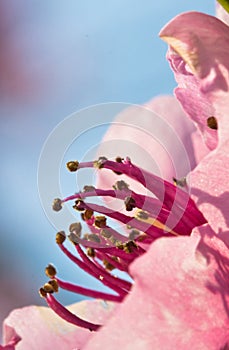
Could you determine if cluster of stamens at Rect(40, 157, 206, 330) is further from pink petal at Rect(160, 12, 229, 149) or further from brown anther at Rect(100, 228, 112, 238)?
pink petal at Rect(160, 12, 229, 149)

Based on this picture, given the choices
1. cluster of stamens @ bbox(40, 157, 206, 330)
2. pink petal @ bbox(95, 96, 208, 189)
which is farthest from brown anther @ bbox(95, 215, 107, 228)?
pink petal @ bbox(95, 96, 208, 189)

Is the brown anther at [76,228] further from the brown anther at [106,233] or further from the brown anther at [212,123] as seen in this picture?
the brown anther at [212,123]

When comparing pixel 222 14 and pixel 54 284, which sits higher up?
pixel 222 14

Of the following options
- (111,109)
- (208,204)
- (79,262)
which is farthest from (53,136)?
(208,204)

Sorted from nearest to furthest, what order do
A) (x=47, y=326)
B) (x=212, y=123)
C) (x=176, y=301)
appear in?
(x=176, y=301) → (x=212, y=123) → (x=47, y=326)

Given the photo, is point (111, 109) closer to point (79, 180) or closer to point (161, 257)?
point (79, 180)

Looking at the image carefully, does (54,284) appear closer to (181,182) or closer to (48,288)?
(48,288)

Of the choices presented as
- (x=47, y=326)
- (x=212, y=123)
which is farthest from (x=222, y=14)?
(x=47, y=326)

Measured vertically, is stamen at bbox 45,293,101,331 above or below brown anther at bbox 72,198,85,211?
below
